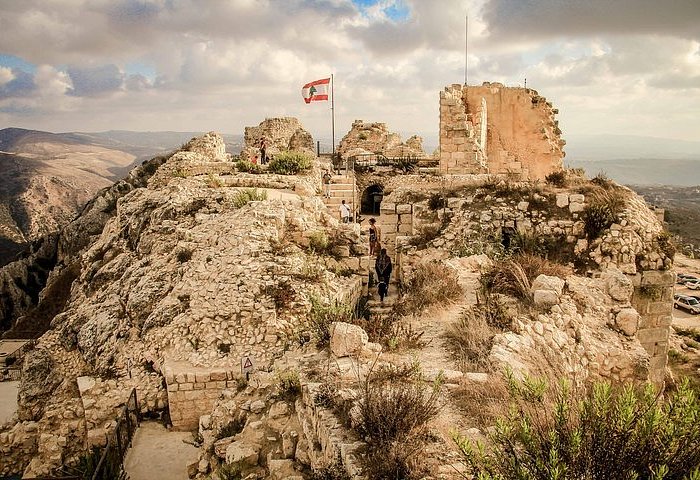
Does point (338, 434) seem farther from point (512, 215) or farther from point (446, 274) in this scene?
point (512, 215)

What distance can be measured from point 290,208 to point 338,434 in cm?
704

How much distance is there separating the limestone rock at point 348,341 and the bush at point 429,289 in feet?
5.92

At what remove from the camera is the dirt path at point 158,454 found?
6.95 m

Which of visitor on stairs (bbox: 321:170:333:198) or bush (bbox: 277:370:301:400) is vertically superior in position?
visitor on stairs (bbox: 321:170:333:198)

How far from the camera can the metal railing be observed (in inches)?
260

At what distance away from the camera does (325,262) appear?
400 inches

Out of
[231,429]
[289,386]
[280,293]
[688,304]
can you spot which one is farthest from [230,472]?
[688,304]

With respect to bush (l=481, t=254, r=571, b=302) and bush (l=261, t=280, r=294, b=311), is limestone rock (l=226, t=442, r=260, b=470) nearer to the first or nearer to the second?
bush (l=261, t=280, r=294, b=311)

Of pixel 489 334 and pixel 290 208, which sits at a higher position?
pixel 290 208

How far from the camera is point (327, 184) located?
19.7m

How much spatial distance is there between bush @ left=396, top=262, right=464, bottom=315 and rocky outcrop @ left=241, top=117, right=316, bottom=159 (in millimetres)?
21151

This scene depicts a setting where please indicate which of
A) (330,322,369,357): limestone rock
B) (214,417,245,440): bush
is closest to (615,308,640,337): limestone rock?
(330,322,369,357): limestone rock

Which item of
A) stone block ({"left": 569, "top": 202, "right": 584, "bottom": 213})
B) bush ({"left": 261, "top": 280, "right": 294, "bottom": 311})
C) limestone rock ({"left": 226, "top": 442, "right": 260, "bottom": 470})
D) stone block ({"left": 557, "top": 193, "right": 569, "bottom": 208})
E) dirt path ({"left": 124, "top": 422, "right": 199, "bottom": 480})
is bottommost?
dirt path ({"left": 124, "top": 422, "right": 199, "bottom": 480})

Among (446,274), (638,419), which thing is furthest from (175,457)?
(638,419)
